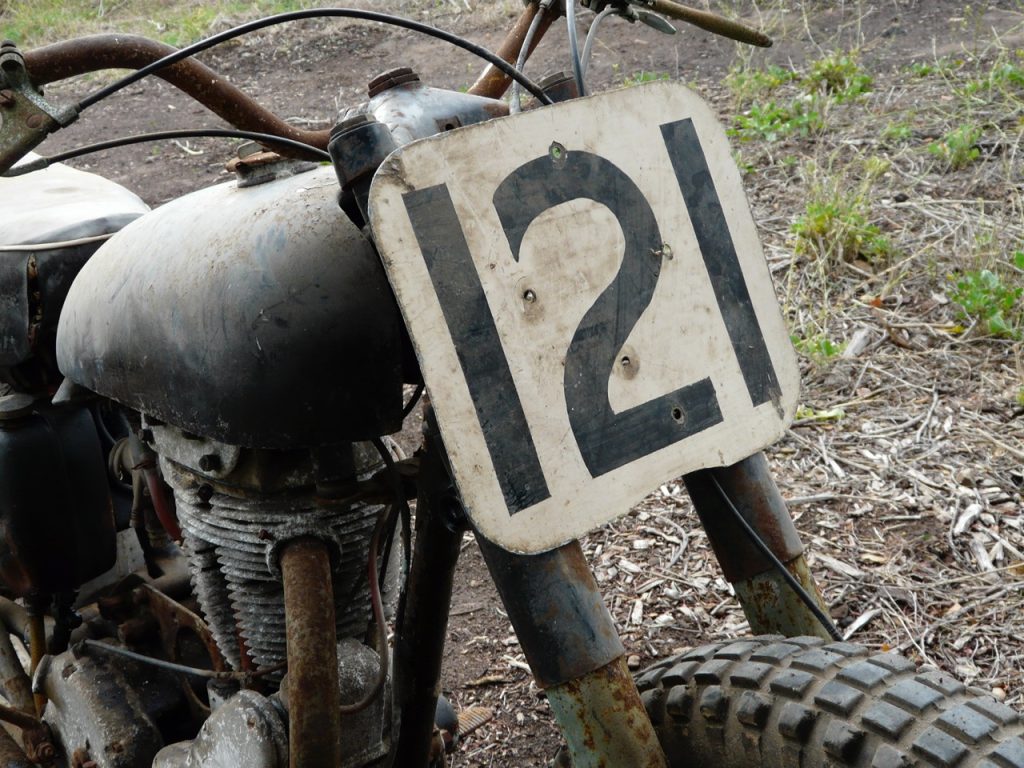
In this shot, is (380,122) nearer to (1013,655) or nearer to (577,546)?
(577,546)

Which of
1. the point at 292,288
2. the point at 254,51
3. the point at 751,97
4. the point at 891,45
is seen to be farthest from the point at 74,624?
the point at 254,51

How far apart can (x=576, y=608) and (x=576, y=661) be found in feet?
0.17

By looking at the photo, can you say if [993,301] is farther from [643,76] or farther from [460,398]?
[643,76]

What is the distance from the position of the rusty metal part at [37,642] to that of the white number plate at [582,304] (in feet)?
4.29

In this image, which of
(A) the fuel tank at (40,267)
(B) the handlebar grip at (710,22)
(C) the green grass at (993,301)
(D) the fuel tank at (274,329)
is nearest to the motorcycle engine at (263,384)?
(D) the fuel tank at (274,329)

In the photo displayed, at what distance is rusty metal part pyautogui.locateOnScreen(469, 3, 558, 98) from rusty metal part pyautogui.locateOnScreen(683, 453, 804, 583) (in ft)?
2.14

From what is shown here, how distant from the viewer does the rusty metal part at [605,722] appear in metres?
1.11

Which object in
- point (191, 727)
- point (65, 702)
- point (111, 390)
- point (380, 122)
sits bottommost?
point (191, 727)

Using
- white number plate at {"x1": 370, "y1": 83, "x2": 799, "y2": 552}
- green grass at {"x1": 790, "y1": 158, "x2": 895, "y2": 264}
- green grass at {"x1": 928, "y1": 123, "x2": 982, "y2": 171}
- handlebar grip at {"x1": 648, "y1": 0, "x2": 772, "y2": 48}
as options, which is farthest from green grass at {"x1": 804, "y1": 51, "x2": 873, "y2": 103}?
white number plate at {"x1": 370, "y1": 83, "x2": 799, "y2": 552}

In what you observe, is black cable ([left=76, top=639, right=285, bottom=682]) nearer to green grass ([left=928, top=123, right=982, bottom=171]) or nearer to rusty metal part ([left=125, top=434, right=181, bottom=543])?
rusty metal part ([left=125, top=434, right=181, bottom=543])

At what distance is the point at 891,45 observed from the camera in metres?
5.65

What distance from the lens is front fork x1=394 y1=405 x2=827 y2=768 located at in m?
1.12

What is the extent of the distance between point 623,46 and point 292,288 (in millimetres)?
5808

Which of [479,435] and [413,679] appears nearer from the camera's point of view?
[479,435]
